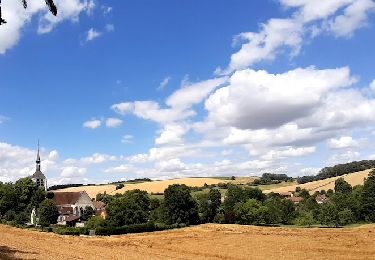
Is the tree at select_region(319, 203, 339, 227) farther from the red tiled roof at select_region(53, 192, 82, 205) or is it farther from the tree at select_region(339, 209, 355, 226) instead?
the red tiled roof at select_region(53, 192, 82, 205)

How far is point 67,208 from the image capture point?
167 meters

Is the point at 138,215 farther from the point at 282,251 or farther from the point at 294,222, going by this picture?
the point at 282,251

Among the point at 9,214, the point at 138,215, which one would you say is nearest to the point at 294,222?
the point at 138,215

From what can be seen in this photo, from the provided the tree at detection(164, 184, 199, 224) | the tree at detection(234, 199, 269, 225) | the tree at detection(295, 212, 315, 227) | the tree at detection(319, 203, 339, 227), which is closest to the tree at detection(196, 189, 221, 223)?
the tree at detection(164, 184, 199, 224)

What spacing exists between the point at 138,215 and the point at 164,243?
42.3 meters

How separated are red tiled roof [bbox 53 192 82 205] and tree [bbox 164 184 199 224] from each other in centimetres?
7272

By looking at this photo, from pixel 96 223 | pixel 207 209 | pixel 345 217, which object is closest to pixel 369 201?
pixel 345 217

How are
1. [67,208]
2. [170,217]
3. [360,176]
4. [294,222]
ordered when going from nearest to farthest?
[170,217]
[294,222]
[67,208]
[360,176]

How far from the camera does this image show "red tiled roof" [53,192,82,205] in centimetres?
17152

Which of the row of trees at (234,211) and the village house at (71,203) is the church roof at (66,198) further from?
the row of trees at (234,211)

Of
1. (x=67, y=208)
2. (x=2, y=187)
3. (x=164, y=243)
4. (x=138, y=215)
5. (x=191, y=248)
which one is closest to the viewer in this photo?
(x=191, y=248)

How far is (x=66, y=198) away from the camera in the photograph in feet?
571

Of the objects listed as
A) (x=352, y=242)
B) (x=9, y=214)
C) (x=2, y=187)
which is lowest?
(x=352, y=242)

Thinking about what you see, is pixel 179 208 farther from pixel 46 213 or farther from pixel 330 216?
pixel 46 213
